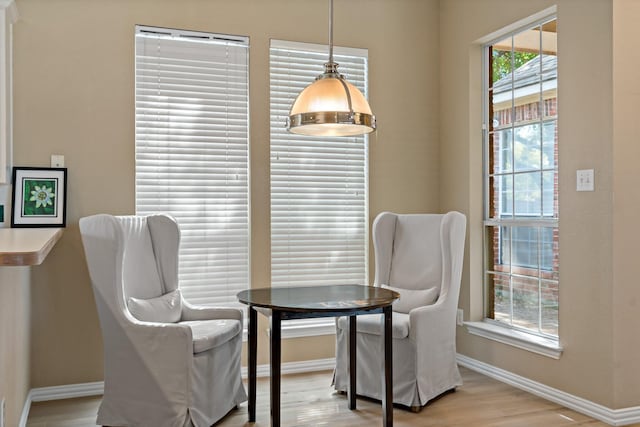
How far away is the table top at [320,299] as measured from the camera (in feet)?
8.89

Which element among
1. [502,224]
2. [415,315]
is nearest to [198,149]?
[415,315]

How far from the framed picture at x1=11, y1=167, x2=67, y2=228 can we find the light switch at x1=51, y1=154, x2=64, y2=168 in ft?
0.16

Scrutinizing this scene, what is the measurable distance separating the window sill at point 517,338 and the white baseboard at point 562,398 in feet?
0.68

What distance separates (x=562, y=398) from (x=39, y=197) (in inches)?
135

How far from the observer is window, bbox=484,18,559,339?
357cm

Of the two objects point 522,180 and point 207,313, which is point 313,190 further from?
point 522,180

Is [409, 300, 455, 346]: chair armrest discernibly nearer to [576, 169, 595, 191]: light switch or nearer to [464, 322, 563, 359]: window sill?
[464, 322, 563, 359]: window sill

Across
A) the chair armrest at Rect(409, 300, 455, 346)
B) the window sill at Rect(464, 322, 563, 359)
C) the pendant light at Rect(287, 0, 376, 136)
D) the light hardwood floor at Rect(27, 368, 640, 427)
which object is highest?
the pendant light at Rect(287, 0, 376, 136)

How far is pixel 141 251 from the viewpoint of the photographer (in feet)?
10.9

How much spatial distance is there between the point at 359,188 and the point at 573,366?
6.37 ft

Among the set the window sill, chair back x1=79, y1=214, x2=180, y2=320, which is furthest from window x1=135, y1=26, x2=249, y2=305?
the window sill

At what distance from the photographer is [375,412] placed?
3229 millimetres

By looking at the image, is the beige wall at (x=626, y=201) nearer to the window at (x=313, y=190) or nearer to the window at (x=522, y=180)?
the window at (x=522, y=180)

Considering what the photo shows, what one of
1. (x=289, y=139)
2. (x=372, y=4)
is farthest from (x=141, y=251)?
(x=372, y=4)
